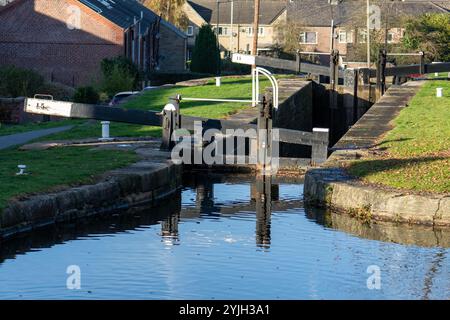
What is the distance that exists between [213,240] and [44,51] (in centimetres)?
4521

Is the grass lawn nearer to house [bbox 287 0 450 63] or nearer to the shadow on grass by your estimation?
the shadow on grass

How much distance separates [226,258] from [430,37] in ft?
251

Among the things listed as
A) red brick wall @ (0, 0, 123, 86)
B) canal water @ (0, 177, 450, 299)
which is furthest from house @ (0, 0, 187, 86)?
canal water @ (0, 177, 450, 299)

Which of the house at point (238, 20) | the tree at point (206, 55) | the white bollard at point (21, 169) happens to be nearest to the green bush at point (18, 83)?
the white bollard at point (21, 169)

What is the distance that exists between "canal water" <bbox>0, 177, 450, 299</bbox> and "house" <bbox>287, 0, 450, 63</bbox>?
2988 inches

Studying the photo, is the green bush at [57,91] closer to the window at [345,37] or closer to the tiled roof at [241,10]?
the window at [345,37]

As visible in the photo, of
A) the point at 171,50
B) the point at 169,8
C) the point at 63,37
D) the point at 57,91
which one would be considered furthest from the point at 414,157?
the point at 169,8

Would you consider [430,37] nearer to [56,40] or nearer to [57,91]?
[56,40]

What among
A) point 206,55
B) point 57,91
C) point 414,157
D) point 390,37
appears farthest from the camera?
point 390,37

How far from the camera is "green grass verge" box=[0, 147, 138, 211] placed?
18469 mm

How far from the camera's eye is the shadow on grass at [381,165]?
2181 centimetres

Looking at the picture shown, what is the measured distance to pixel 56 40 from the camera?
61250mm

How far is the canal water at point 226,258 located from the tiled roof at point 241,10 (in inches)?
3756
